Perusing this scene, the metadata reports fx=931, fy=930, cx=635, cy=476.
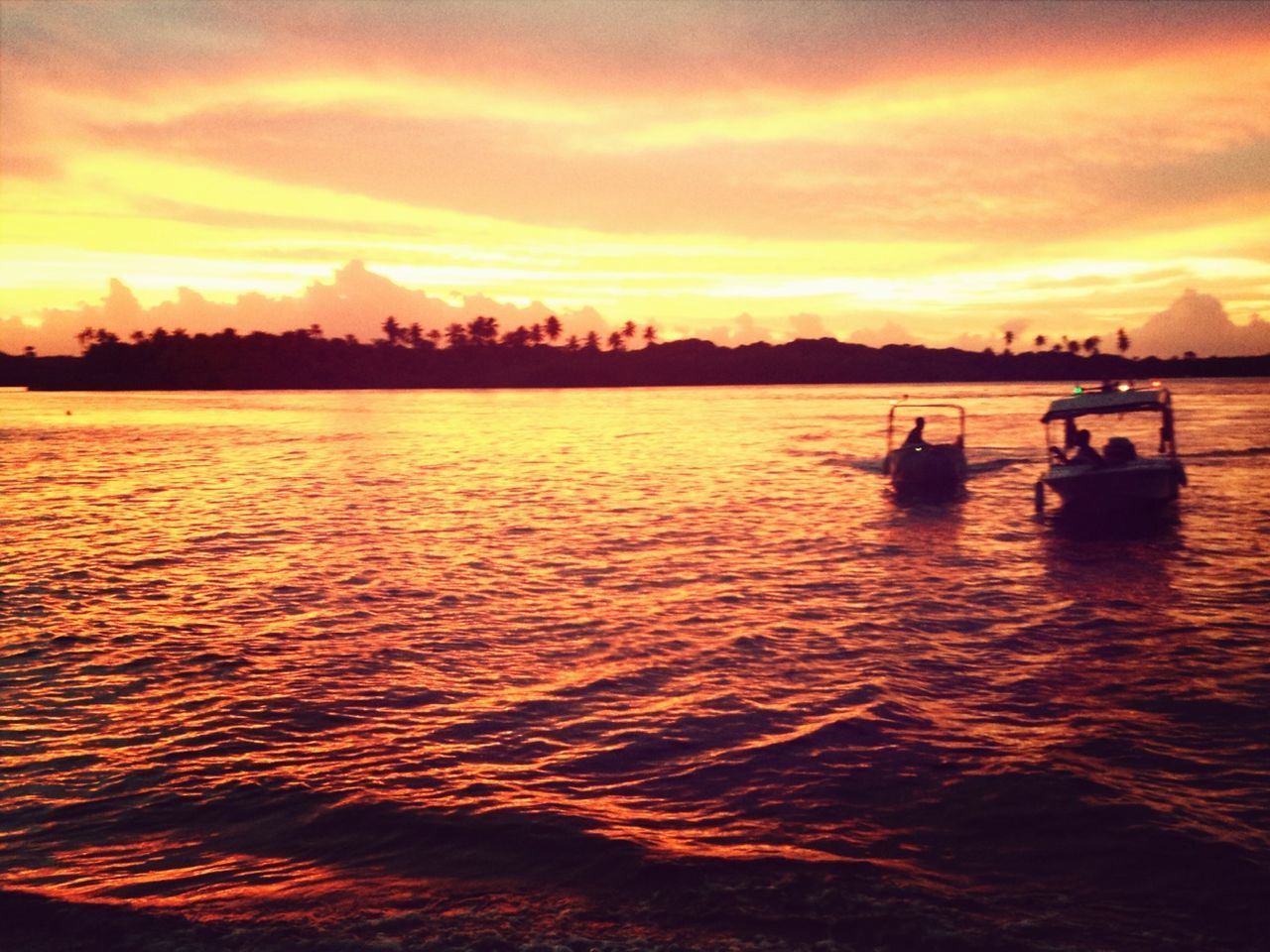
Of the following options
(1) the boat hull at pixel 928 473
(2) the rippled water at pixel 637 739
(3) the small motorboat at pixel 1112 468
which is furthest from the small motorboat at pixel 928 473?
(2) the rippled water at pixel 637 739

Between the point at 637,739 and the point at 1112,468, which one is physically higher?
the point at 1112,468

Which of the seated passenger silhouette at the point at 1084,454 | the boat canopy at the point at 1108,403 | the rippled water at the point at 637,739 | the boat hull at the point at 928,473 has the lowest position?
the rippled water at the point at 637,739

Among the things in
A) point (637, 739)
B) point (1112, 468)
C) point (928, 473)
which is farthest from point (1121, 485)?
point (637, 739)

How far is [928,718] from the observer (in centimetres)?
1180

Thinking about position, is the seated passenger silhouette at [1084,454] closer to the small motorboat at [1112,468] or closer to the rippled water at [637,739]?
the small motorboat at [1112,468]

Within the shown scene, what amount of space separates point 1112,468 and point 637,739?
20789 millimetres

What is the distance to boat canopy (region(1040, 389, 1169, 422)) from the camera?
27.3 m

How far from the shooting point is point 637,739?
37.2 feet

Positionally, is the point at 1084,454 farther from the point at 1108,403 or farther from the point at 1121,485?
the point at 1121,485

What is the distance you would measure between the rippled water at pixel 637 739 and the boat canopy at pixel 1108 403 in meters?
3.59

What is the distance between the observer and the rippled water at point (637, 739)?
24.7ft

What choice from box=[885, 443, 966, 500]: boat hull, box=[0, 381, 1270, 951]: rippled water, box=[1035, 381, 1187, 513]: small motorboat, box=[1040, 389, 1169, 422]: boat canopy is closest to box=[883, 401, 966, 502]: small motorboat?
box=[885, 443, 966, 500]: boat hull

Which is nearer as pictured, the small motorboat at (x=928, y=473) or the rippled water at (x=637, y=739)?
the rippled water at (x=637, y=739)

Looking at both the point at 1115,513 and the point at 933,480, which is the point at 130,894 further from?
the point at 933,480
